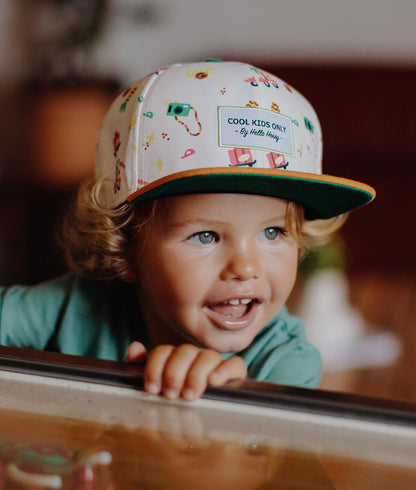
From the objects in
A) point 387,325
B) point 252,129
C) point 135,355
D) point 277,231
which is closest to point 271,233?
point 277,231

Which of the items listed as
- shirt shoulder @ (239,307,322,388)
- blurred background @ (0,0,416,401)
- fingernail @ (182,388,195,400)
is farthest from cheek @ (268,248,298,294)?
blurred background @ (0,0,416,401)

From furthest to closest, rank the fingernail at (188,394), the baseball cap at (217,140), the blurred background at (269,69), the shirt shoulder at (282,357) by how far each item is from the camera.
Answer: the blurred background at (269,69), the shirt shoulder at (282,357), the baseball cap at (217,140), the fingernail at (188,394)

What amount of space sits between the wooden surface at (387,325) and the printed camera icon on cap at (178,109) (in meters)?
1.00

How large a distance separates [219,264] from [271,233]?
82 millimetres

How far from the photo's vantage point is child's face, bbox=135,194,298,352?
65 cm

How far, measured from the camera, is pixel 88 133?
2309mm

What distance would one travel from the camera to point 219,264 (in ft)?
2.14

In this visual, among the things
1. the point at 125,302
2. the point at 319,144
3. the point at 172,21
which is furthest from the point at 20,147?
the point at 319,144

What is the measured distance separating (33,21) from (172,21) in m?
0.65

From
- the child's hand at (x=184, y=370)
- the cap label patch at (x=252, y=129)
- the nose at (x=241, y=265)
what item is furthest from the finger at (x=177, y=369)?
the cap label patch at (x=252, y=129)

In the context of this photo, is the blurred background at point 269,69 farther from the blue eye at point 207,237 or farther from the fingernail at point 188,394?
the fingernail at point 188,394

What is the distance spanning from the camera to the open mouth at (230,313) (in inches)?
27.0

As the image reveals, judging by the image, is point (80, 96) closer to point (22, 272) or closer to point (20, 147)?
point (20, 147)

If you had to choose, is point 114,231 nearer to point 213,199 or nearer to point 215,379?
point 213,199
